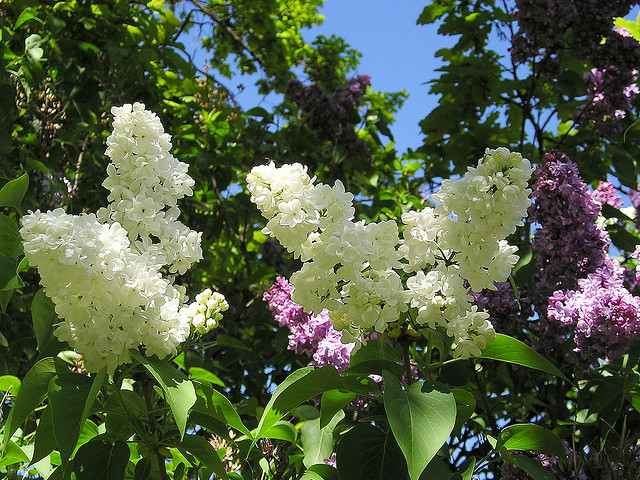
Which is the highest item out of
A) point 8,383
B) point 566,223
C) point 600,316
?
point 566,223

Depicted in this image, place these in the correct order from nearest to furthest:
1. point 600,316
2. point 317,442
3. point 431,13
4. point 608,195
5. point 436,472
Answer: point 436,472, point 317,442, point 600,316, point 608,195, point 431,13

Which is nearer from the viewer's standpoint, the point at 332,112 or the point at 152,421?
the point at 152,421

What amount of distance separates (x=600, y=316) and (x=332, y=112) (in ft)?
8.57

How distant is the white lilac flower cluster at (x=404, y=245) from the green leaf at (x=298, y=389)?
0.09 metres

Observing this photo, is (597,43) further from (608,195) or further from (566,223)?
(566,223)

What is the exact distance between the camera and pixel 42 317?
174 cm

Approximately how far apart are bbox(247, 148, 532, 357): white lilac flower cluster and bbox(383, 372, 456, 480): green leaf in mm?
147

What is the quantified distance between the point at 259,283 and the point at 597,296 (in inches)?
94.9

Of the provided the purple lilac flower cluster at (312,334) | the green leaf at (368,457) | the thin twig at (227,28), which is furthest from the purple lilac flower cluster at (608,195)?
the thin twig at (227,28)

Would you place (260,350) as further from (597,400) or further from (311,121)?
(597,400)

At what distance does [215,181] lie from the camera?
4695 mm

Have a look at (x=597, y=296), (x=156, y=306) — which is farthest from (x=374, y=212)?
(x=156, y=306)

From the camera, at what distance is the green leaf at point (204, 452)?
64.0 inches

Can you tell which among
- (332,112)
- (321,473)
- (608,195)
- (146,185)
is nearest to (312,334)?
(321,473)
